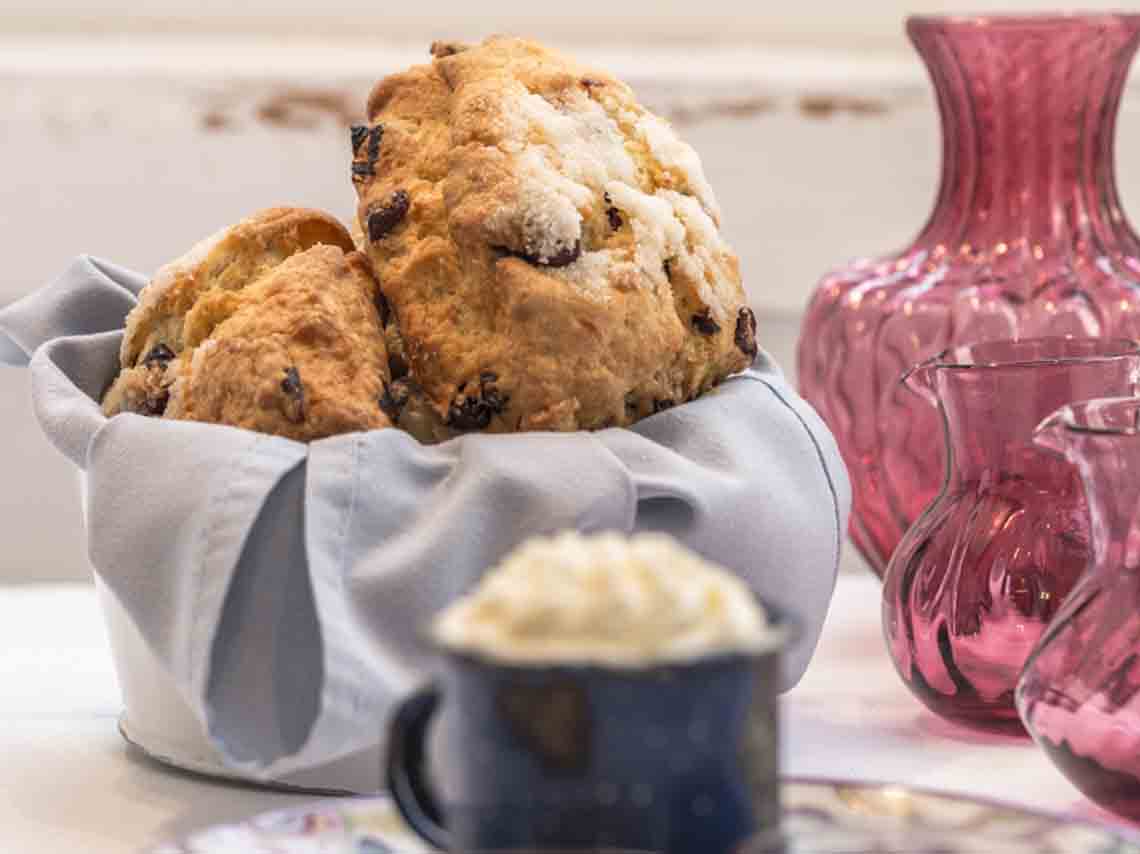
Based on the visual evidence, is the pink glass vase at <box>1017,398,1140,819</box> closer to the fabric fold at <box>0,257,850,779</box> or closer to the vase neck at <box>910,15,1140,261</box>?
the fabric fold at <box>0,257,850,779</box>

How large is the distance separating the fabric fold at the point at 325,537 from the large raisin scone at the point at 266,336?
32 mm

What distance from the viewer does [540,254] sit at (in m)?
0.77

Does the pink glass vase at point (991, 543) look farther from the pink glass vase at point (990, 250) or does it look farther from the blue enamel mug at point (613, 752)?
the blue enamel mug at point (613, 752)

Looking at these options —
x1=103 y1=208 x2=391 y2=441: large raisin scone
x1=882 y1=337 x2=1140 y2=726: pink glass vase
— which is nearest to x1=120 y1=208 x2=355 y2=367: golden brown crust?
x1=103 y1=208 x2=391 y2=441: large raisin scone

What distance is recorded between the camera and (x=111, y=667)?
3.13 feet

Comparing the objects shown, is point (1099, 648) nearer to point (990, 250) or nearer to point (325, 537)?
point (325, 537)

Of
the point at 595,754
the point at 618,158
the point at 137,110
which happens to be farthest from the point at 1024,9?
the point at 595,754

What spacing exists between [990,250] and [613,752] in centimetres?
70

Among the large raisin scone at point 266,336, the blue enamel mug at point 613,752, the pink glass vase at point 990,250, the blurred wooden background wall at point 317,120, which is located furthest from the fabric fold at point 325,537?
the blurred wooden background wall at point 317,120

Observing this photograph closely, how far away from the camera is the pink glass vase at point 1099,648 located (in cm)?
68

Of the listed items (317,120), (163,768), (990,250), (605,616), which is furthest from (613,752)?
(317,120)

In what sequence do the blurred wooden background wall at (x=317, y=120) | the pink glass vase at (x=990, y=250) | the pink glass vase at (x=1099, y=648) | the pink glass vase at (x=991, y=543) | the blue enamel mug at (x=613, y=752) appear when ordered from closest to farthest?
the blue enamel mug at (x=613, y=752) → the pink glass vase at (x=1099, y=648) → the pink glass vase at (x=991, y=543) → the pink glass vase at (x=990, y=250) → the blurred wooden background wall at (x=317, y=120)

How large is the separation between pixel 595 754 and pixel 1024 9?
1.72 metres

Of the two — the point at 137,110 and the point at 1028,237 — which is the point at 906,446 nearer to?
the point at 1028,237
